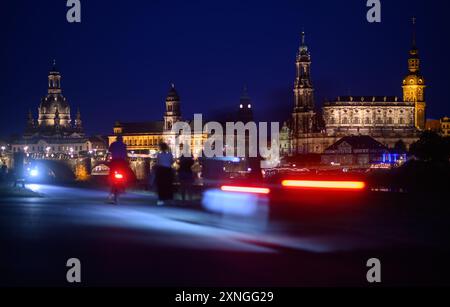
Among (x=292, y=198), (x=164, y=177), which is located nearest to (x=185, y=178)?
(x=164, y=177)

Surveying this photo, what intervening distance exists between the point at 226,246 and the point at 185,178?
9.57 meters

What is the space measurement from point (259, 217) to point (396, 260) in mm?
5630

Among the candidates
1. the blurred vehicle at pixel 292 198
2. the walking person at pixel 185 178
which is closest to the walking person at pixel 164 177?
the blurred vehicle at pixel 292 198

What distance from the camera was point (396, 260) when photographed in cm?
1394

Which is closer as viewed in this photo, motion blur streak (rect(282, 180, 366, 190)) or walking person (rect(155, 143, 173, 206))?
motion blur streak (rect(282, 180, 366, 190))

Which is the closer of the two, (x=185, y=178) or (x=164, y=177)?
(x=164, y=177)

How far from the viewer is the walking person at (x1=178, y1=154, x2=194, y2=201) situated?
24.4 metres

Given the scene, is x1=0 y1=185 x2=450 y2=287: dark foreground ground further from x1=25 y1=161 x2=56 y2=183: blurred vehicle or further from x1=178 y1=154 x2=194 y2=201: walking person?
x1=25 y1=161 x2=56 y2=183: blurred vehicle

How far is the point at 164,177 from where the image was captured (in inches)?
899

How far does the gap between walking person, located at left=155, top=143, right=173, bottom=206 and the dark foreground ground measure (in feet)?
5.63

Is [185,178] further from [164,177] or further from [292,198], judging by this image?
[292,198]

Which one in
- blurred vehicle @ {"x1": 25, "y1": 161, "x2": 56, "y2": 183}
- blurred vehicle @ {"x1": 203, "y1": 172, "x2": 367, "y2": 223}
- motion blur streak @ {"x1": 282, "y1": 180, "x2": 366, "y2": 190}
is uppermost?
motion blur streak @ {"x1": 282, "y1": 180, "x2": 366, "y2": 190}

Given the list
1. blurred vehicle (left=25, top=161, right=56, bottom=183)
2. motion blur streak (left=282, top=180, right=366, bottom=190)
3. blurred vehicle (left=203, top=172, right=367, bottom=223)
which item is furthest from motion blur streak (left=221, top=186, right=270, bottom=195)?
blurred vehicle (left=25, top=161, right=56, bottom=183)
